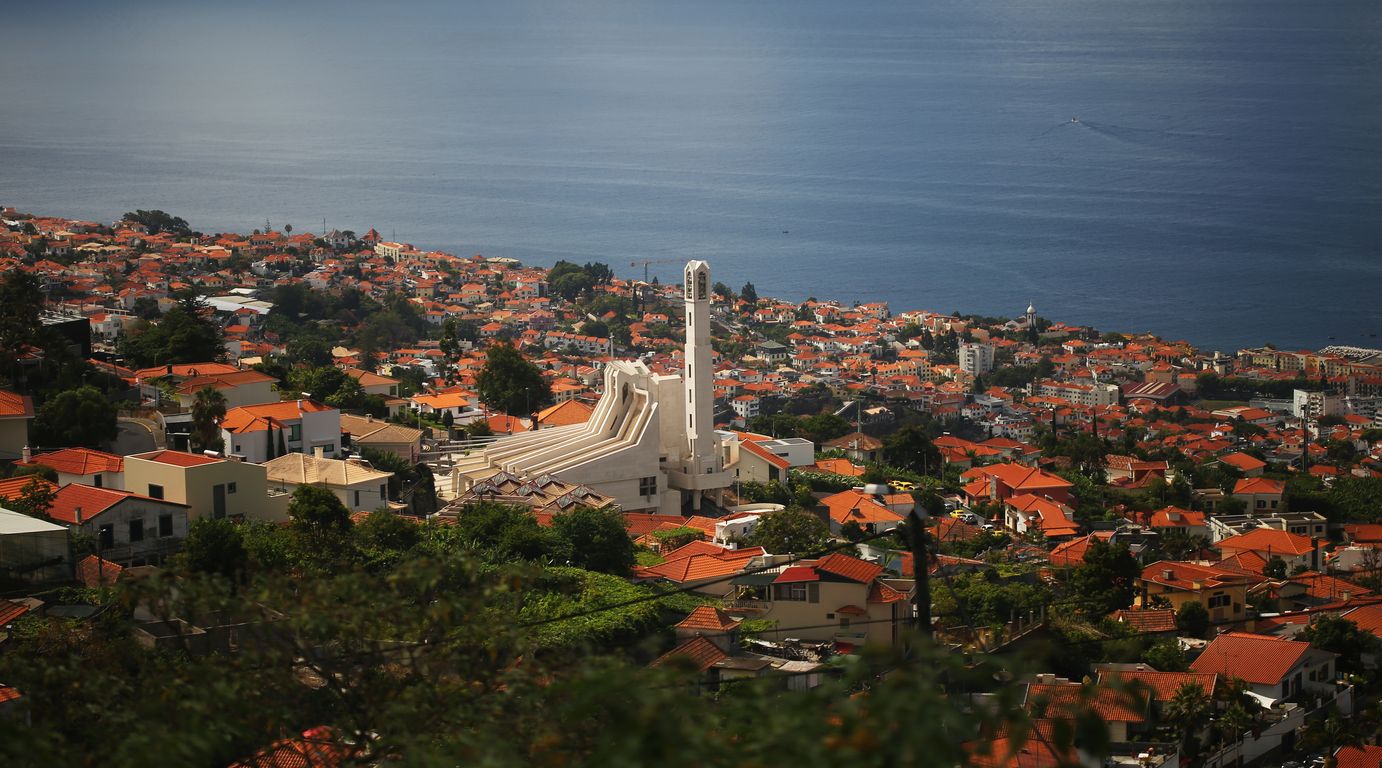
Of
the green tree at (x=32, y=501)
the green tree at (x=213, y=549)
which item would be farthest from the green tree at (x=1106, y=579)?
the green tree at (x=32, y=501)

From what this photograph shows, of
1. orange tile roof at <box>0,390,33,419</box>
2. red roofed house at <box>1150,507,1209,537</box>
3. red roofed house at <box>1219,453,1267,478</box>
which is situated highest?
orange tile roof at <box>0,390,33,419</box>

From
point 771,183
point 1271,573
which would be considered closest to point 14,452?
point 1271,573

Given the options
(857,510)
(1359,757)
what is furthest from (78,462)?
(1359,757)

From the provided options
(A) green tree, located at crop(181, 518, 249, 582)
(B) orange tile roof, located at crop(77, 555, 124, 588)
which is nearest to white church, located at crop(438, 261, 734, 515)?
(A) green tree, located at crop(181, 518, 249, 582)

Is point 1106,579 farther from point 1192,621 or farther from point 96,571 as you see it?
point 96,571

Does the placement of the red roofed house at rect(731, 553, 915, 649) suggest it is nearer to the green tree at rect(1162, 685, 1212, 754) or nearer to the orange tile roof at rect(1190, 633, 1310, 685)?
the green tree at rect(1162, 685, 1212, 754)

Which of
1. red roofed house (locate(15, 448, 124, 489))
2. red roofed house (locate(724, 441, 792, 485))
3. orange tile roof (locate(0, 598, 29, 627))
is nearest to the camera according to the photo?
orange tile roof (locate(0, 598, 29, 627))
